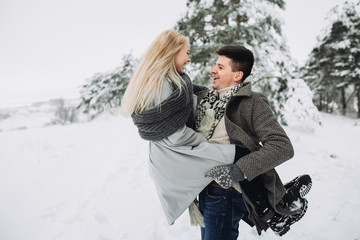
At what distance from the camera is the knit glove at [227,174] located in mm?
1311

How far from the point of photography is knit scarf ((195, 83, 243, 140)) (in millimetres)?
1571

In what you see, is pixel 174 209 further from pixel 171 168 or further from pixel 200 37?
pixel 200 37

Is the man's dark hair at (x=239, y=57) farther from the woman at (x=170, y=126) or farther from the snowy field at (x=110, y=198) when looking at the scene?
the snowy field at (x=110, y=198)

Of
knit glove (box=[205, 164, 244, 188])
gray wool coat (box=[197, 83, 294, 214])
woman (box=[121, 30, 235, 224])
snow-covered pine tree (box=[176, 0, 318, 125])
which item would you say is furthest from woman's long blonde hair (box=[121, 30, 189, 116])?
snow-covered pine tree (box=[176, 0, 318, 125])

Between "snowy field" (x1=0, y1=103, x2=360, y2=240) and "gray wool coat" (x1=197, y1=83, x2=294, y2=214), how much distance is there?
5.88 feet

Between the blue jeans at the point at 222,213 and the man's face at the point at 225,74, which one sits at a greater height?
the man's face at the point at 225,74

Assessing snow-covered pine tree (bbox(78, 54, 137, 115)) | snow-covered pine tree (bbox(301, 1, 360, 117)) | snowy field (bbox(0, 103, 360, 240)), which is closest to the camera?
snowy field (bbox(0, 103, 360, 240))

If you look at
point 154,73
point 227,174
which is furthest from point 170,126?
point 227,174

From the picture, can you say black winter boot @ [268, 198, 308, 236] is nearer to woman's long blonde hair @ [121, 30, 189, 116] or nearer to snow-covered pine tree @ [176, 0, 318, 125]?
woman's long blonde hair @ [121, 30, 189, 116]

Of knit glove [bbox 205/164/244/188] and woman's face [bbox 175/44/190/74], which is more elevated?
woman's face [bbox 175/44/190/74]

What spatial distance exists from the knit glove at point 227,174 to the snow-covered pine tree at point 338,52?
18.4 meters

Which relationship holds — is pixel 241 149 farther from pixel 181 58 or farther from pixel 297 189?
pixel 181 58

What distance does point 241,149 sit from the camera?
1.45 m

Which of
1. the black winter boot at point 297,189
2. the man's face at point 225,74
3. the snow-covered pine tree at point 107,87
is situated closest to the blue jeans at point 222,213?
the black winter boot at point 297,189
